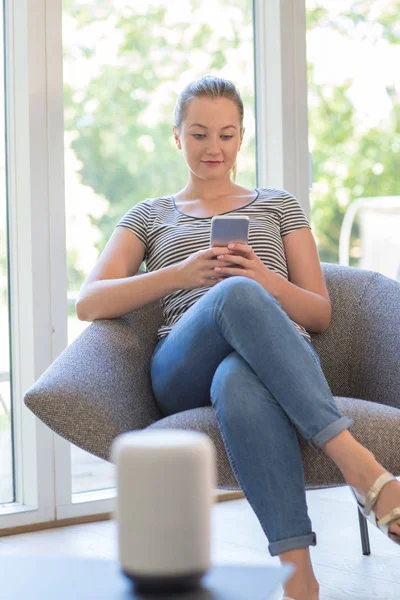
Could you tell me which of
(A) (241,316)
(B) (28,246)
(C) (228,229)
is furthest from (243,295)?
(B) (28,246)

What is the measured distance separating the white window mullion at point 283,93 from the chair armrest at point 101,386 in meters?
1.13

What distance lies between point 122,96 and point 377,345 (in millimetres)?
1266

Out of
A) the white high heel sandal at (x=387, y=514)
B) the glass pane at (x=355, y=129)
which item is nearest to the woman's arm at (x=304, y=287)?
the white high heel sandal at (x=387, y=514)

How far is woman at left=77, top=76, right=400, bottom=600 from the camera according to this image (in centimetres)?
156

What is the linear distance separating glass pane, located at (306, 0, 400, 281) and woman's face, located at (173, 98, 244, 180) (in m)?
1.18

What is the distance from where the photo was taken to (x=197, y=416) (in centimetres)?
171

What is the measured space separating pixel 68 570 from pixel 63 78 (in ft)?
6.81

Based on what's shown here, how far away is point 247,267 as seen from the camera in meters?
1.91

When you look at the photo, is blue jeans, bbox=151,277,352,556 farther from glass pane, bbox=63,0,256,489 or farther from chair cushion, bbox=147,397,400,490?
glass pane, bbox=63,0,256,489

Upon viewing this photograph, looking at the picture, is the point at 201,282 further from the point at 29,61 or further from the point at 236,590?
the point at 236,590

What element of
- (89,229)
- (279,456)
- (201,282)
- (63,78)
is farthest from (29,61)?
(279,456)

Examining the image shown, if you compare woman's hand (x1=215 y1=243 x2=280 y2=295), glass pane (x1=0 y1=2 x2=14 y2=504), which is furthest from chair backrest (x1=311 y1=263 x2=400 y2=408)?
glass pane (x1=0 y1=2 x2=14 y2=504)

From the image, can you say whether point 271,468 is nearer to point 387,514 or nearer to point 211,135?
point 387,514

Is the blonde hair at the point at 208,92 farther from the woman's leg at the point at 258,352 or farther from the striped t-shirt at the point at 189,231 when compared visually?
the woman's leg at the point at 258,352
